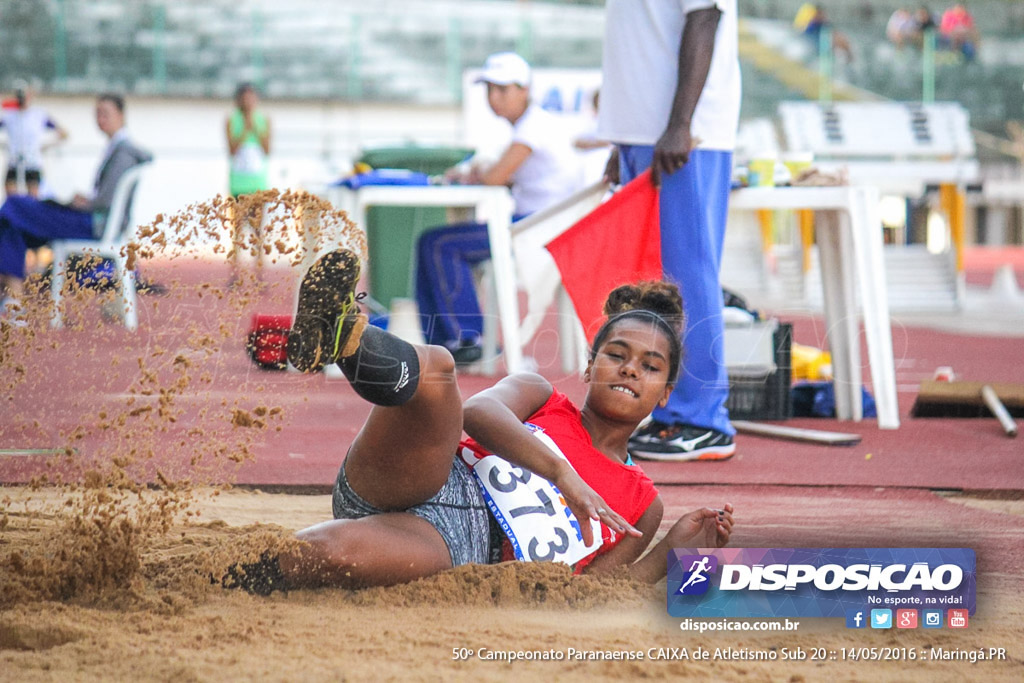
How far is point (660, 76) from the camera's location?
3.74 metres

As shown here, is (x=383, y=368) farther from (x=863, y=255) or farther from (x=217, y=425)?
(x=863, y=255)

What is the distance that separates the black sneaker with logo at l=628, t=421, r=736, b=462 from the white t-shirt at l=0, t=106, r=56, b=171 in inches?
336

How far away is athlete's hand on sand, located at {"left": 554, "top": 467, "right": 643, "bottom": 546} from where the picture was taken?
207 centimetres

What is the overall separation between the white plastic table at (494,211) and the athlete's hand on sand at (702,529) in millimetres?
2739

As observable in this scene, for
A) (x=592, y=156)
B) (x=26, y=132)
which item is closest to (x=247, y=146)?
(x=26, y=132)

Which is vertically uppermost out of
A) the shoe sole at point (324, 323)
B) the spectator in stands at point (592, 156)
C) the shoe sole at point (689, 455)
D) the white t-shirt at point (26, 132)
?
the white t-shirt at point (26, 132)

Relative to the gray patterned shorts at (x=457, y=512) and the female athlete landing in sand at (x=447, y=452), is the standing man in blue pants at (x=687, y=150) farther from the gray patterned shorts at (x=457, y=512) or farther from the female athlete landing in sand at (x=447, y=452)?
the gray patterned shorts at (x=457, y=512)

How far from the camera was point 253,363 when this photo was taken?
258cm

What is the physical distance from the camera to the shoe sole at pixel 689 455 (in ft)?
12.0

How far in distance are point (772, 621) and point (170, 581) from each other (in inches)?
41.8

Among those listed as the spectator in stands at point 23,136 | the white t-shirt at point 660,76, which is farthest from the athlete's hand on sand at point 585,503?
the spectator in stands at point 23,136

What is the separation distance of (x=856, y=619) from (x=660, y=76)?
2.22 metres

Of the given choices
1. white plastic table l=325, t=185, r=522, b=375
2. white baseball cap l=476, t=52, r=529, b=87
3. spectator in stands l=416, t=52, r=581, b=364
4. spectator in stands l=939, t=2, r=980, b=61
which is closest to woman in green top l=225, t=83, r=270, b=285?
spectator in stands l=416, t=52, r=581, b=364

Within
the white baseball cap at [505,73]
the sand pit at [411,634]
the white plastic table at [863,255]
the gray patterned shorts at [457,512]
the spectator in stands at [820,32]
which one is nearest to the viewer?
the sand pit at [411,634]
